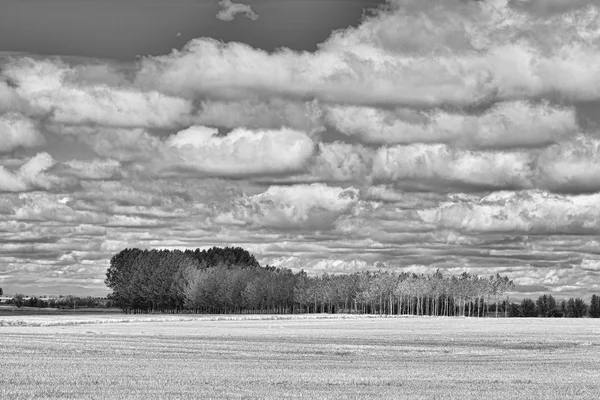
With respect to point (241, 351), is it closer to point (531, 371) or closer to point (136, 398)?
point (531, 371)

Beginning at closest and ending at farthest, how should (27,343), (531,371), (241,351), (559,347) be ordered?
(531,371) → (241,351) → (27,343) → (559,347)

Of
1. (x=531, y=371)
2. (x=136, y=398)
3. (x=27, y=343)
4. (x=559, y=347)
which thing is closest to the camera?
(x=136, y=398)

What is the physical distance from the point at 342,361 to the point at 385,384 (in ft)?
56.4

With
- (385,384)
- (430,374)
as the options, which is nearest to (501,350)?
(430,374)

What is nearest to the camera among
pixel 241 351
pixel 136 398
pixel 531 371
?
pixel 136 398

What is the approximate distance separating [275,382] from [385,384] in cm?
534

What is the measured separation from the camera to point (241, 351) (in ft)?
221

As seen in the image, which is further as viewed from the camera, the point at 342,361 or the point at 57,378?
the point at 342,361

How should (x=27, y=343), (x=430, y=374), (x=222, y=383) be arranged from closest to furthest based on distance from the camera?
(x=222, y=383)
(x=430, y=374)
(x=27, y=343)

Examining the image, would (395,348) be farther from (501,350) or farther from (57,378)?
(57,378)

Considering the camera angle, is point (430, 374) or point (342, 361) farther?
point (342, 361)

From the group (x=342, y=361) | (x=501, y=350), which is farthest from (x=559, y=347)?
(x=342, y=361)

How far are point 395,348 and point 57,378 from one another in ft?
129

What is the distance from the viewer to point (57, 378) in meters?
40.8
